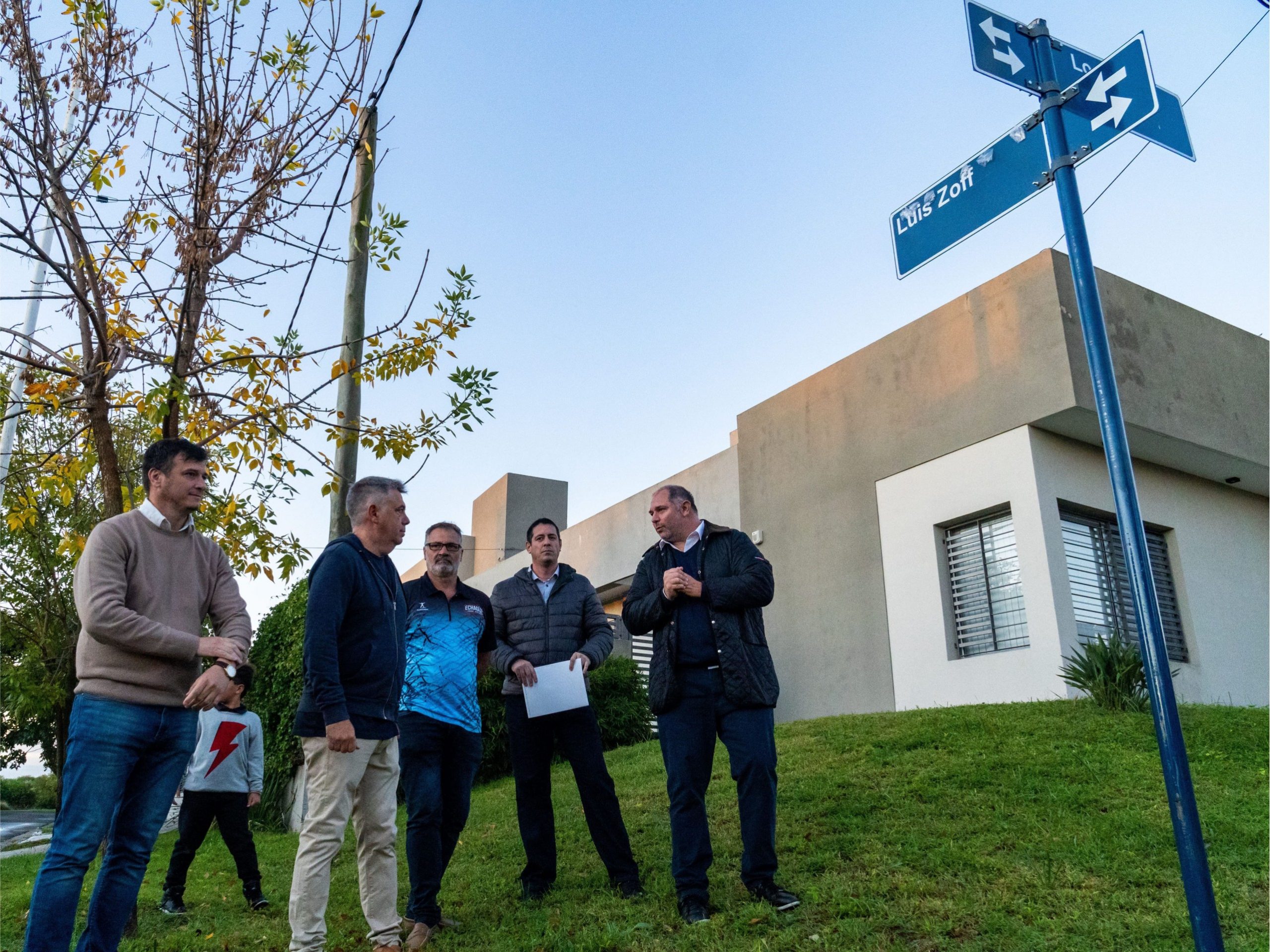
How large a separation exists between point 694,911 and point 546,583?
210 cm

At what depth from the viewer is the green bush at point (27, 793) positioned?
1768 inches

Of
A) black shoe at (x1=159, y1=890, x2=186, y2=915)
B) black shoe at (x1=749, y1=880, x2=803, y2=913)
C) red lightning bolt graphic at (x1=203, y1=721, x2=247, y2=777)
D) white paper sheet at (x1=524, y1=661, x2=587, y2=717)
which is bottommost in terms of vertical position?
black shoe at (x1=159, y1=890, x2=186, y2=915)

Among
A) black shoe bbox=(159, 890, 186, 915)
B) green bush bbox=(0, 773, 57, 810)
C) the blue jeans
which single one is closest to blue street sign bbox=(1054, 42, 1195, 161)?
the blue jeans

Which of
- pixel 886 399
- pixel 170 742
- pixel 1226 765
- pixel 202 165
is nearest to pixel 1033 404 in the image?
pixel 886 399

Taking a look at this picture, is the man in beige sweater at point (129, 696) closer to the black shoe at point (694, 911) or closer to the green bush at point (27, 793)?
the black shoe at point (694, 911)

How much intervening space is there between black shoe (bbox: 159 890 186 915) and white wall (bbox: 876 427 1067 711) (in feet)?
26.5

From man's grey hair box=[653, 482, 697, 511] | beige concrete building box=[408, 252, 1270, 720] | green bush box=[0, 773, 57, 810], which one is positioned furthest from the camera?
green bush box=[0, 773, 57, 810]

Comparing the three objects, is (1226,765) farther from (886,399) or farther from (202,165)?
(202,165)

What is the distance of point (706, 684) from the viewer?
16.4 ft

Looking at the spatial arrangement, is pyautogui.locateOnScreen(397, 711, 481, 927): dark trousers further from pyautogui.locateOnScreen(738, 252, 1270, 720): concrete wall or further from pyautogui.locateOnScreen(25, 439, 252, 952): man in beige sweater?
pyautogui.locateOnScreen(738, 252, 1270, 720): concrete wall

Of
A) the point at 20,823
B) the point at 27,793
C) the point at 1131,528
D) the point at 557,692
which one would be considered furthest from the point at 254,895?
the point at 27,793

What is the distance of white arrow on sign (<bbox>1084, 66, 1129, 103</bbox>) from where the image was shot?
412cm

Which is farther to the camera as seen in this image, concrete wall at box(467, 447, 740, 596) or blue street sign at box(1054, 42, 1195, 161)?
concrete wall at box(467, 447, 740, 596)

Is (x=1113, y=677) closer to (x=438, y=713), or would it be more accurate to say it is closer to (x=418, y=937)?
(x=438, y=713)
